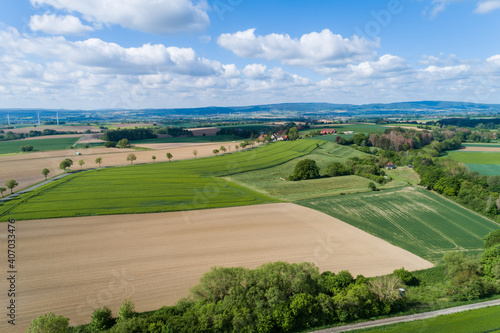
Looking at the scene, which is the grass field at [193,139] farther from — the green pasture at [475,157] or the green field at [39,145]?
the green pasture at [475,157]

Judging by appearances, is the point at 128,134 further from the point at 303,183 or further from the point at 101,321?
the point at 101,321

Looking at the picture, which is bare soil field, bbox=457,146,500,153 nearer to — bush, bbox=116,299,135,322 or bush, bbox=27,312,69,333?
bush, bbox=116,299,135,322

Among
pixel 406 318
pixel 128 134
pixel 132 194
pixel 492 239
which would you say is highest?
pixel 128 134

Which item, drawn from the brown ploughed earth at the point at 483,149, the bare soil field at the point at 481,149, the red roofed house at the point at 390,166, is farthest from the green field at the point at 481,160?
the red roofed house at the point at 390,166

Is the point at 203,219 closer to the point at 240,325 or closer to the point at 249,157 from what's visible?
the point at 240,325

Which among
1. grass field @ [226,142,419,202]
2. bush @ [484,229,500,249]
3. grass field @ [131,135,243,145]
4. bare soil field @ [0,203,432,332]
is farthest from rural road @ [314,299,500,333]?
grass field @ [131,135,243,145]

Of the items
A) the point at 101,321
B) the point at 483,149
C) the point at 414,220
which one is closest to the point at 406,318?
the point at 101,321
